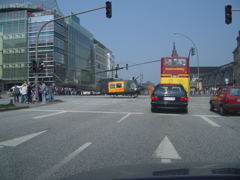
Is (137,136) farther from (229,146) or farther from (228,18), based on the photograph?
(228,18)

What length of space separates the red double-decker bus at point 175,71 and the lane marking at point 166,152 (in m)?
15.0

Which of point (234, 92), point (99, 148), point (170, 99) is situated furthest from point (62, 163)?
point (234, 92)

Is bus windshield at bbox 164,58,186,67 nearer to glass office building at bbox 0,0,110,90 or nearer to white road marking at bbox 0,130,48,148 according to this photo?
white road marking at bbox 0,130,48,148

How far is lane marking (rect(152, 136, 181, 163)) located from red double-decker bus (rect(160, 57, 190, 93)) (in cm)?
A: 1504

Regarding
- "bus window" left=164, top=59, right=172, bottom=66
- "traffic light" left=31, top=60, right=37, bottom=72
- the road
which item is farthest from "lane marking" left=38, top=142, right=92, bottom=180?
"bus window" left=164, top=59, right=172, bottom=66

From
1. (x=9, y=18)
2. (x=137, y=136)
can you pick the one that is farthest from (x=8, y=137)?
(x=9, y=18)

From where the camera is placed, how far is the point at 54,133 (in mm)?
6496

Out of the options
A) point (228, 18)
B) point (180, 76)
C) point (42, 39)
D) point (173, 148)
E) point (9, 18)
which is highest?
point (9, 18)

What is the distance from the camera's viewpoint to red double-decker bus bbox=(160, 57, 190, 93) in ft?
65.5

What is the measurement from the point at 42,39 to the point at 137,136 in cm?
5684

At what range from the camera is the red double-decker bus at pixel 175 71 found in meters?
20.0

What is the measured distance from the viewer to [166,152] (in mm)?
4590

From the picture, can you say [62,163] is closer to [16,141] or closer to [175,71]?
[16,141]

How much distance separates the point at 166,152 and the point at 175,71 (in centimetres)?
1617
